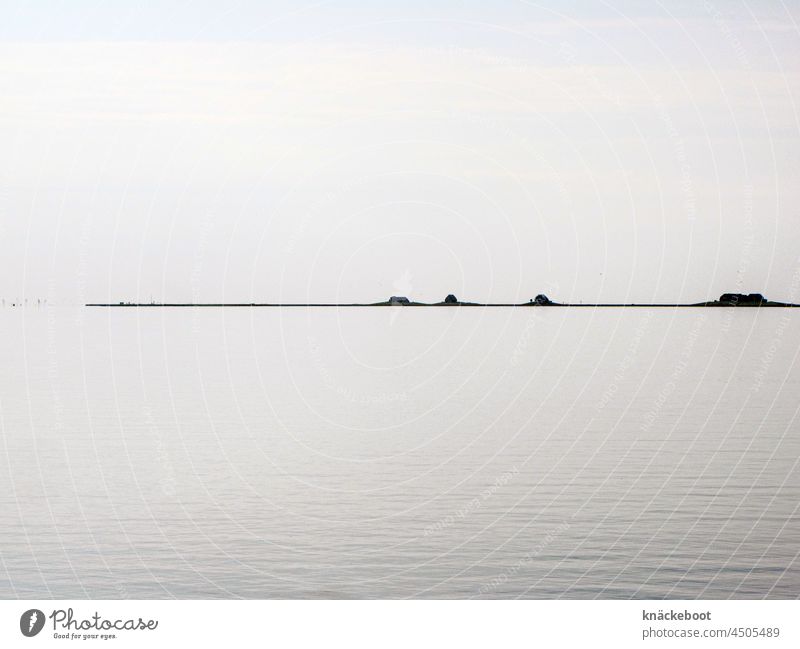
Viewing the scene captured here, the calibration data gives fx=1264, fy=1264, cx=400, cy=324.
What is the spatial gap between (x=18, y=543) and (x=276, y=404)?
1547 inches

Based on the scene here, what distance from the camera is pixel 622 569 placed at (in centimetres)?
3694

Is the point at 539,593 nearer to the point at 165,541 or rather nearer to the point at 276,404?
the point at 165,541

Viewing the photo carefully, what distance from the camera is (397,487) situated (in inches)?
1943

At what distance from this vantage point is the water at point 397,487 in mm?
36250
